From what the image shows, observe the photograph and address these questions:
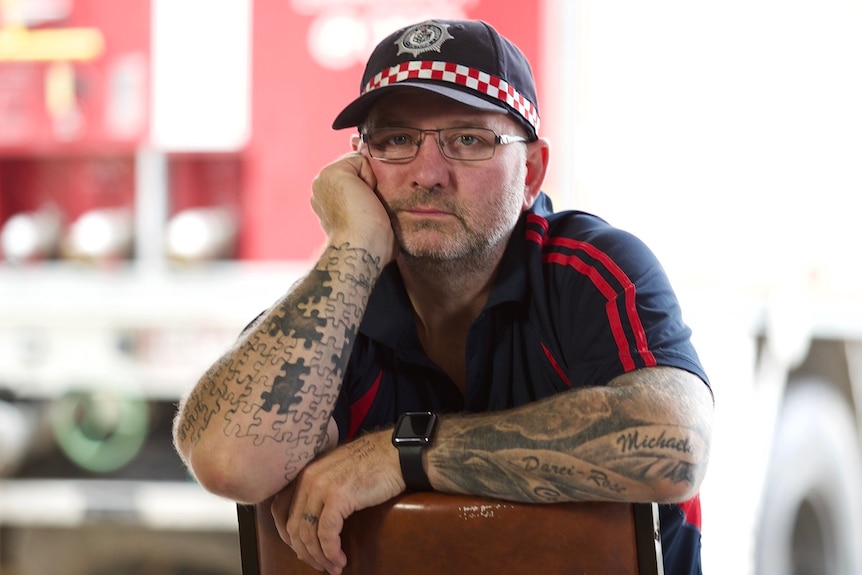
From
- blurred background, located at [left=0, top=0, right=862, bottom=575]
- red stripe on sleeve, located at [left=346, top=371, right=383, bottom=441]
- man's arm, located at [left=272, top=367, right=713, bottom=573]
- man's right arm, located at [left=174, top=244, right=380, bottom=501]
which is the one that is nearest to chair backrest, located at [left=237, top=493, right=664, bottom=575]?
man's arm, located at [left=272, top=367, right=713, bottom=573]

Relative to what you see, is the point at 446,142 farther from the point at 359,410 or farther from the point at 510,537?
the point at 510,537

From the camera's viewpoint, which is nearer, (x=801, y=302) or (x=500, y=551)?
(x=500, y=551)

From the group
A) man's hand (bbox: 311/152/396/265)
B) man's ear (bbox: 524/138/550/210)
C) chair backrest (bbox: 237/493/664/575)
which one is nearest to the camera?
chair backrest (bbox: 237/493/664/575)

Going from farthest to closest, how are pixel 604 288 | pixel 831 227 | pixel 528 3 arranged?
pixel 528 3 → pixel 831 227 → pixel 604 288

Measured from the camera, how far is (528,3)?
321 cm

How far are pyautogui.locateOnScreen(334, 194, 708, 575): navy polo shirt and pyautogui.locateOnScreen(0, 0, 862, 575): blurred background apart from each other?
1.41m

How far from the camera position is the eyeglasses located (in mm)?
1621

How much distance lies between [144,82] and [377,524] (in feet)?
8.58

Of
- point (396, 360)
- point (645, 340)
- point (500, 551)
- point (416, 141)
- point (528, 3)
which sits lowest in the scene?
point (500, 551)

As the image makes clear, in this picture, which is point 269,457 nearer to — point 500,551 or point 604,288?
point 500,551

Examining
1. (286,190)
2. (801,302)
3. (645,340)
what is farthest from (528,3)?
(645,340)

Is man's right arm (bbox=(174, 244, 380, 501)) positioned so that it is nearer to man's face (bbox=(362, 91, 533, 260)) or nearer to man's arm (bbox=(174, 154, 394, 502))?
man's arm (bbox=(174, 154, 394, 502))

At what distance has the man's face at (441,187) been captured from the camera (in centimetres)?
Answer: 161

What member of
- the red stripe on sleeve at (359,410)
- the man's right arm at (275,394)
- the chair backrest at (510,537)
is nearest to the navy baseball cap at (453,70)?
the man's right arm at (275,394)
